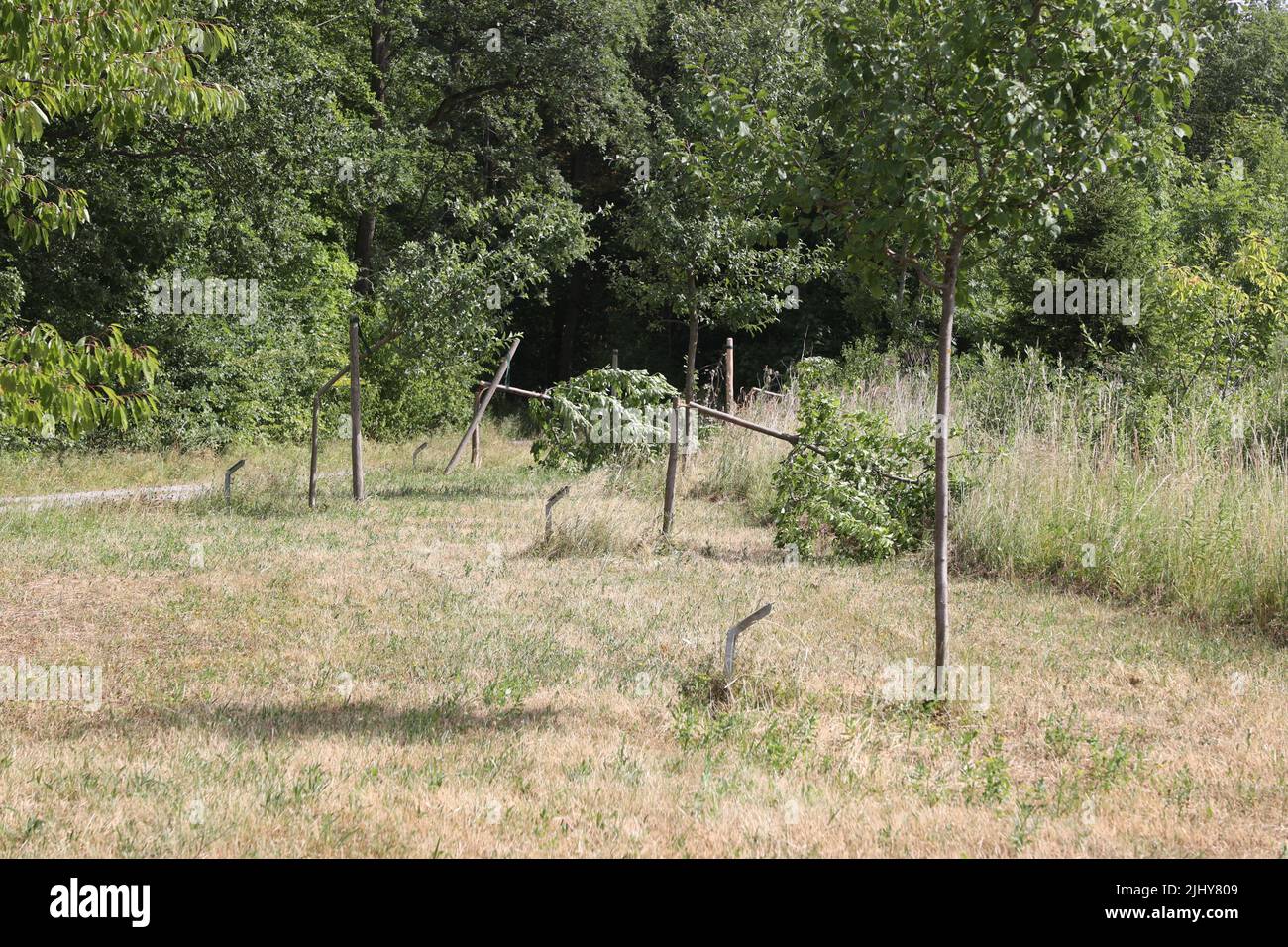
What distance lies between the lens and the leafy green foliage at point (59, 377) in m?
5.55

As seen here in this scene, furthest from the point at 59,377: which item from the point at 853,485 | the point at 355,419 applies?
the point at 355,419

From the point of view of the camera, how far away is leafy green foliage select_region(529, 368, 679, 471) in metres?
11.2

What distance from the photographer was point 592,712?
594cm

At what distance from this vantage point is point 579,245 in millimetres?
23812

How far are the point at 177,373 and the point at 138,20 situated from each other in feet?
50.6

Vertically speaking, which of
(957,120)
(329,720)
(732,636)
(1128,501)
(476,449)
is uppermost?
(957,120)

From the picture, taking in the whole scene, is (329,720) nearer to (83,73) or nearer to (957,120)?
(83,73)

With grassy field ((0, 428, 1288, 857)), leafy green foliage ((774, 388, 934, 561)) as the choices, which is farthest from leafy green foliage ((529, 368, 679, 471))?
leafy green foliage ((774, 388, 934, 561))

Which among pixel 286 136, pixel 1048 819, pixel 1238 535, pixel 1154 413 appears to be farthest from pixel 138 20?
pixel 286 136

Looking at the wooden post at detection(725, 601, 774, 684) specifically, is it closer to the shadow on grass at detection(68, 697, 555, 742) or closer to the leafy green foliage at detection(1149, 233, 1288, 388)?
the shadow on grass at detection(68, 697, 555, 742)

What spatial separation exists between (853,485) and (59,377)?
7077mm

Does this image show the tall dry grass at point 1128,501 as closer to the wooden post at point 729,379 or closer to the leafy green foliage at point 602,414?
the leafy green foliage at point 602,414

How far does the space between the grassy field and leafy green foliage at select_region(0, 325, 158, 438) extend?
5.18 feet
